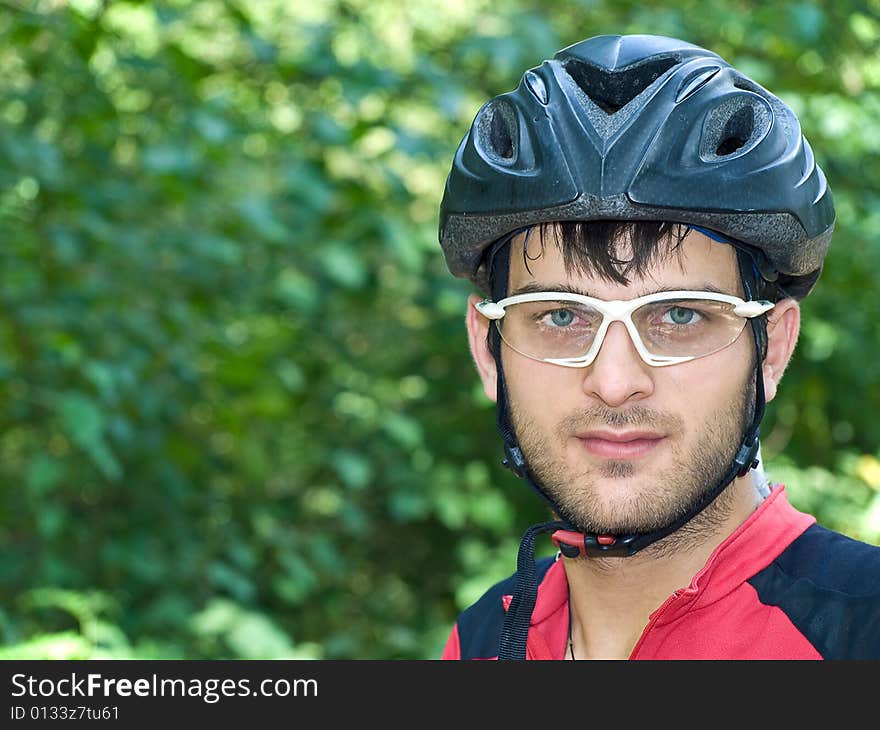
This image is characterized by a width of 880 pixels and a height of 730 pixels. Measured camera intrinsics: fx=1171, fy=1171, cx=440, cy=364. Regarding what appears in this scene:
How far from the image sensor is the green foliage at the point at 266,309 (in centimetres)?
477

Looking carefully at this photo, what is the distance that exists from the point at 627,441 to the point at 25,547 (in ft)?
12.1

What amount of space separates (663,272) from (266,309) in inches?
144

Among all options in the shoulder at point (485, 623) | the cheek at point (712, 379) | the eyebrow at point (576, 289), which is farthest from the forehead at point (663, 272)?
the shoulder at point (485, 623)

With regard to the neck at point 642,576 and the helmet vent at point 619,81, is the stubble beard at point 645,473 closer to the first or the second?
the neck at point 642,576

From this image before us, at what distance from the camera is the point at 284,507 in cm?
580

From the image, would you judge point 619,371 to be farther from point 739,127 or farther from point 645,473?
point 739,127

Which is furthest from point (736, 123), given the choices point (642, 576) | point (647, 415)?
point (642, 576)

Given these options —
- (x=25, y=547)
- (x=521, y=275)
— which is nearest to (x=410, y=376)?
(x=25, y=547)

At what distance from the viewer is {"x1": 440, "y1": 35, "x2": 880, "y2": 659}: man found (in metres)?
2.16

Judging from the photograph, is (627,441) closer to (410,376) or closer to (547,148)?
(547,148)

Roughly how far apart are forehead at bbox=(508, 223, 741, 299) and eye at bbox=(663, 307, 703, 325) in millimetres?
51

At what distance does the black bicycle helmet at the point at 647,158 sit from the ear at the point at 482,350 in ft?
0.51

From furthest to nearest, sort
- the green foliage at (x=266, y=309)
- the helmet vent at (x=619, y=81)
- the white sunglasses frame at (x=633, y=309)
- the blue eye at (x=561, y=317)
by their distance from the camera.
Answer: the green foliage at (x=266, y=309)
the helmet vent at (x=619, y=81)
the blue eye at (x=561, y=317)
the white sunglasses frame at (x=633, y=309)

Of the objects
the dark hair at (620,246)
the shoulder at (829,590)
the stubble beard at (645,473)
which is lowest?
the shoulder at (829,590)
